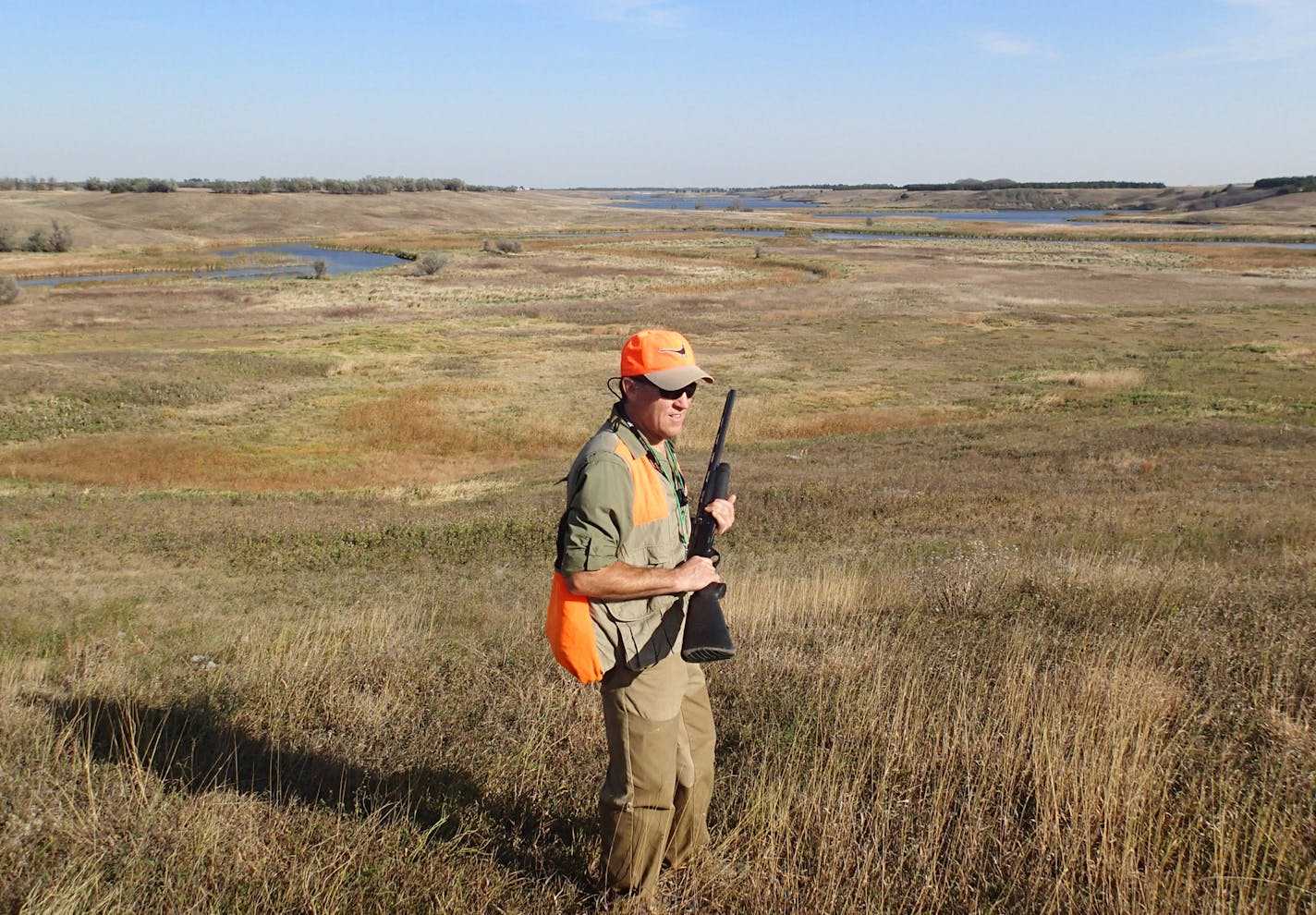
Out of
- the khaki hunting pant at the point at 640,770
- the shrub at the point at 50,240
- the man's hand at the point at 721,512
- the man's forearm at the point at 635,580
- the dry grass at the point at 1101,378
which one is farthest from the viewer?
the shrub at the point at 50,240

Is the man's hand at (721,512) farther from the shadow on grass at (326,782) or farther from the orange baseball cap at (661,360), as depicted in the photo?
the shadow on grass at (326,782)

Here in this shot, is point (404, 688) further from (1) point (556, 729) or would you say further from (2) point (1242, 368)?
(2) point (1242, 368)

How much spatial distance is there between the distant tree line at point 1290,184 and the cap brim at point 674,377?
186 m

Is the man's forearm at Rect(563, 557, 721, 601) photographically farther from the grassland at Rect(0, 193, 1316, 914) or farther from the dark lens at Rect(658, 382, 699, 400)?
the grassland at Rect(0, 193, 1316, 914)

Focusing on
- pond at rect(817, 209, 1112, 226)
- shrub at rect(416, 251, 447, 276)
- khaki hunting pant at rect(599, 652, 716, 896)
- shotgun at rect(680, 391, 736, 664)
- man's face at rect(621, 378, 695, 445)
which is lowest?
khaki hunting pant at rect(599, 652, 716, 896)

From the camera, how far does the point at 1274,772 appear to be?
11.1ft

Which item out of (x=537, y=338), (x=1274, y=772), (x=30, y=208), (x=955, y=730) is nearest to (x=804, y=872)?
(x=955, y=730)

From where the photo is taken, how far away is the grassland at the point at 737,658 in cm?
298

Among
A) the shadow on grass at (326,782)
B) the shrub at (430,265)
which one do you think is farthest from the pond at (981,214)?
the shadow on grass at (326,782)

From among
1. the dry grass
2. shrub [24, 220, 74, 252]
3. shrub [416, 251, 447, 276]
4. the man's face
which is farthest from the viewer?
shrub [24, 220, 74, 252]

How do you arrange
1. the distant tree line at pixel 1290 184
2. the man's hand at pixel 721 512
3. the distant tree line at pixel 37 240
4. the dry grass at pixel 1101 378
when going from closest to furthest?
1. the man's hand at pixel 721 512
2. the dry grass at pixel 1101 378
3. the distant tree line at pixel 37 240
4. the distant tree line at pixel 1290 184

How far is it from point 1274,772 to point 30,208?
115 metres

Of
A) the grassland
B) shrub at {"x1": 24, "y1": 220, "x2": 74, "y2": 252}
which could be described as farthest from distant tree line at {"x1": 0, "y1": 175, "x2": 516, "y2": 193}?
the grassland

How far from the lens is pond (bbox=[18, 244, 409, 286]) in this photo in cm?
6524
